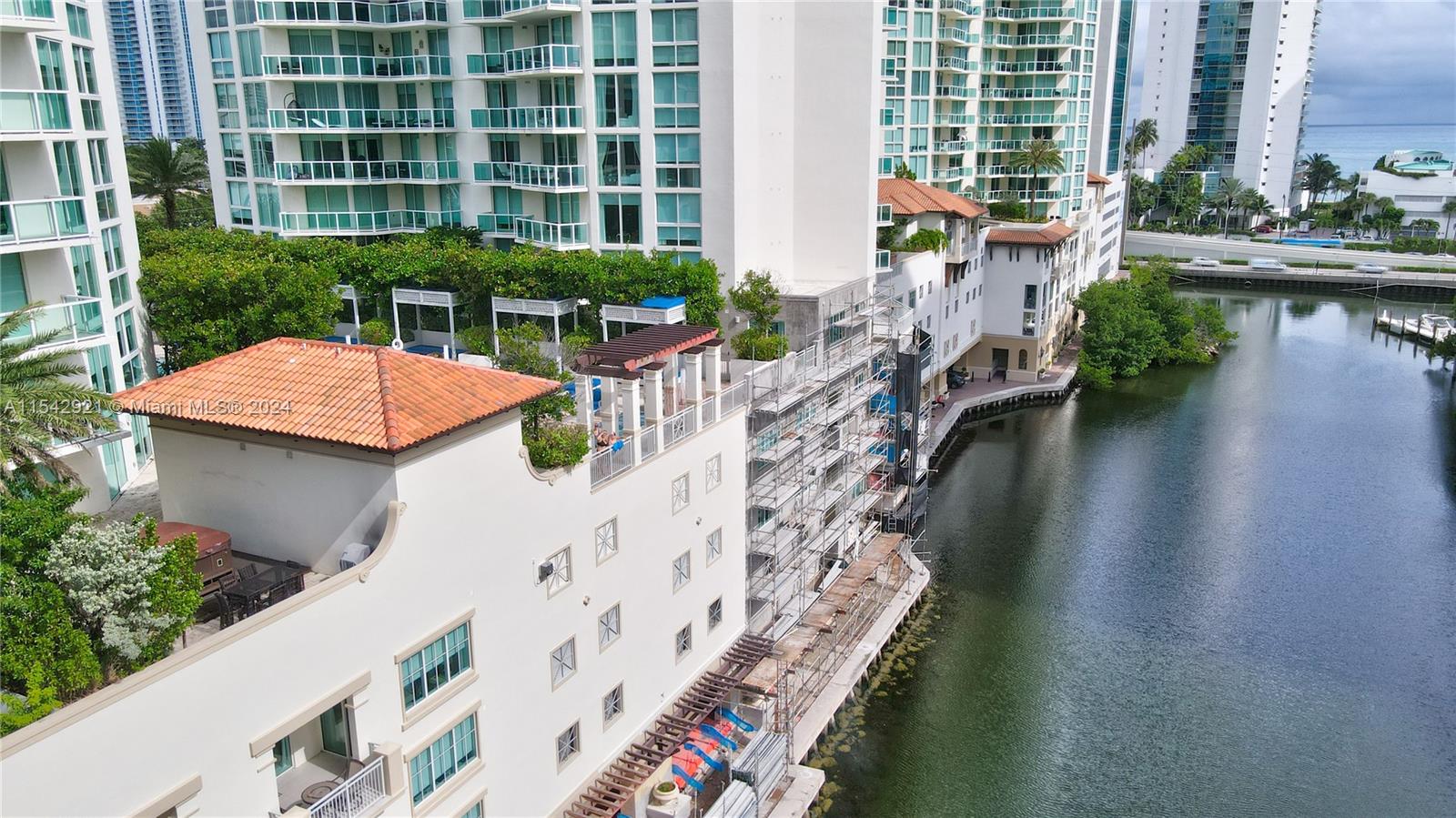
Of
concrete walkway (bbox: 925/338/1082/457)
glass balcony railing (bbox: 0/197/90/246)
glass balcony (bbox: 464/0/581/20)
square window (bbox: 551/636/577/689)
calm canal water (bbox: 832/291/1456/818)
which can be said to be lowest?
calm canal water (bbox: 832/291/1456/818)

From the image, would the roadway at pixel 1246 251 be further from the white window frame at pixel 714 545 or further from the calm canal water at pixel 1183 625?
the white window frame at pixel 714 545

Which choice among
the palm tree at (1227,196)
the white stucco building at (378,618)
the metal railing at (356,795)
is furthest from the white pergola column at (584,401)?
the palm tree at (1227,196)

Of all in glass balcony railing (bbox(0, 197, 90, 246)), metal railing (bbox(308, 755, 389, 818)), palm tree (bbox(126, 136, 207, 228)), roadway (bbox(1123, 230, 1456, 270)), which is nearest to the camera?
metal railing (bbox(308, 755, 389, 818))

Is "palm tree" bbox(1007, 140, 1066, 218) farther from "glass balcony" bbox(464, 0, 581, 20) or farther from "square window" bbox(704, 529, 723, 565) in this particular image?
"square window" bbox(704, 529, 723, 565)

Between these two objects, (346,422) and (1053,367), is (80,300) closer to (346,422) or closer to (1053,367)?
(346,422)

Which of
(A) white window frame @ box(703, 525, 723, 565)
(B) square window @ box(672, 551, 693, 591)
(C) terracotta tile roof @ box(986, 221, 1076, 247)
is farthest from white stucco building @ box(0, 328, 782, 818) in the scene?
(C) terracotta tile roof @ box(986, 221, 1076, 247)

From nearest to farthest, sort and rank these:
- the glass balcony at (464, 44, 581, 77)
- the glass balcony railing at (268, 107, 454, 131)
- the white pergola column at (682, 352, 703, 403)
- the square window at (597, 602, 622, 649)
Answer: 1. the square window at (597, 602, 622, 649)
2. the white pergola column at (682, 352, 703, 403)
3. the glass balcony at (464, 44, 581, 77)
4. the glass balcony railing at (268, 107, 454, 131)

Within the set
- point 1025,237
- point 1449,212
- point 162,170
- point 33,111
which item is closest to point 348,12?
point 162,170
